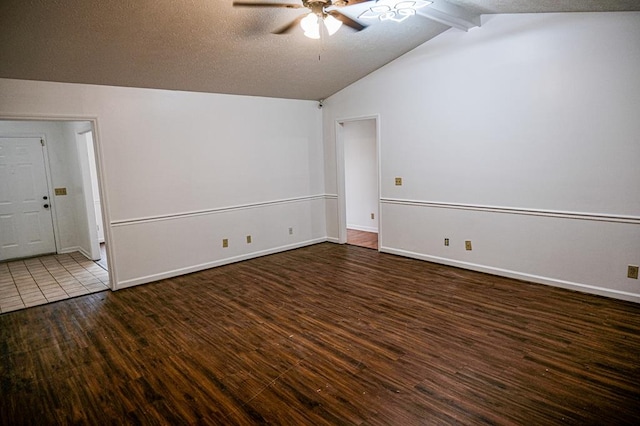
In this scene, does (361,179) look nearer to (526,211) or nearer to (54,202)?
(526,211)

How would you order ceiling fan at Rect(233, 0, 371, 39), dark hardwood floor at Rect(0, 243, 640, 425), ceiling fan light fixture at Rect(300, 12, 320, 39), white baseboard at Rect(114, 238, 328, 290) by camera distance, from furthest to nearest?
white baseboard at Rect(114, 238, 328, 290), ceiling fan light fixture at Rect(300, 12, 320, 39), ceiling fan at Rect(233, 0, 371, 39), dark hardwood floor at Rect(0, 243, 640, 425)

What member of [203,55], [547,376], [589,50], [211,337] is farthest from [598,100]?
[211,337]

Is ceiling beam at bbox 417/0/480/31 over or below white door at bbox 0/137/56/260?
over

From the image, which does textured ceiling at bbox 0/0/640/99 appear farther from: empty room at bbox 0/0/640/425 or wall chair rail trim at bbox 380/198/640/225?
wall chair rail trim at bbox 380/198/640/225

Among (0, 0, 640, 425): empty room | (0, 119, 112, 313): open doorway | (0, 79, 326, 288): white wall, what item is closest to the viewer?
(0, 0, 640, 425): empty room

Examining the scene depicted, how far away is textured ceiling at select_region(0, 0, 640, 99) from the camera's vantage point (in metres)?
2.92

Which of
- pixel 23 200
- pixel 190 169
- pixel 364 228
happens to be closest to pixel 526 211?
pixel 364 228

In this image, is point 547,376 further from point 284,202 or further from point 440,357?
point 284,202

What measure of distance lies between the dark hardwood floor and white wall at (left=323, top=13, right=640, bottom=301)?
480 millimetres

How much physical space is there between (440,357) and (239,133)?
13.1 ft

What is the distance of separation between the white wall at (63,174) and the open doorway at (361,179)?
15.3 feet

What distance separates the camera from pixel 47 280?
501 centimetres

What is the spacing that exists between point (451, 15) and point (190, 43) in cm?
267

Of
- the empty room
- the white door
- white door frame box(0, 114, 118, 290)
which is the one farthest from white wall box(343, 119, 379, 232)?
the white door
